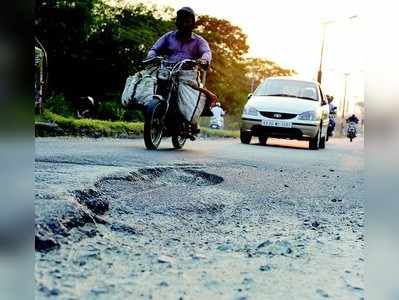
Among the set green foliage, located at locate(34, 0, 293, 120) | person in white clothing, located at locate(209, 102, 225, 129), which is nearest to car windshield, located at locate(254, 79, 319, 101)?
green foliage, located at locate(34, 0, 293, 120)

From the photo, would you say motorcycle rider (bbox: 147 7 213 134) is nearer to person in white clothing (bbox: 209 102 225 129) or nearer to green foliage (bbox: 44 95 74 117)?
green foliage (bbox: 44 95 74 117)

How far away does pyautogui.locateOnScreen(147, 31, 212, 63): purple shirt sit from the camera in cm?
381

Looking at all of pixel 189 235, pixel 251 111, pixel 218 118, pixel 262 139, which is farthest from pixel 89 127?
pixel 218 118

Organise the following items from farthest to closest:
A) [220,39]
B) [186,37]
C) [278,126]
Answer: [220,39] → [278,126] → [186,37]

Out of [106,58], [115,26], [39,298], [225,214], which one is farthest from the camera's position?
[115,26]

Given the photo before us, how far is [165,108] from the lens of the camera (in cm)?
387

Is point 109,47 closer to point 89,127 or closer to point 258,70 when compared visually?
point 89,127

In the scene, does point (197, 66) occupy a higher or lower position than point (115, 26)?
lower

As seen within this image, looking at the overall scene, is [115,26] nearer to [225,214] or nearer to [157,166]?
[157,166]

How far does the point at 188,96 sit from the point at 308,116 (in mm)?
1264

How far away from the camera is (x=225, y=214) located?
171 centimetres

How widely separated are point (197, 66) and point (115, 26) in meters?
3.08
